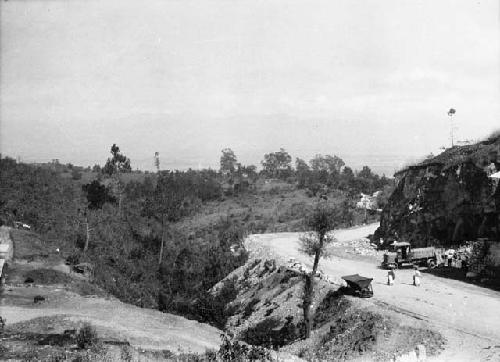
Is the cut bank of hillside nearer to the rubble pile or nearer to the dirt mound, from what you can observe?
the dirt mound

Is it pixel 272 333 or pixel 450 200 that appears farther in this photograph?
pixel 450 200

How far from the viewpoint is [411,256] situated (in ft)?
108

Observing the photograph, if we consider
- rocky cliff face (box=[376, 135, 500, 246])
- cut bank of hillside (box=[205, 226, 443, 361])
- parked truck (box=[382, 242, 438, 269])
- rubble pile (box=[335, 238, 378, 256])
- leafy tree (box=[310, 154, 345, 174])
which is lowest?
cut bank of hillside (box=[205, 226, 443, 361])

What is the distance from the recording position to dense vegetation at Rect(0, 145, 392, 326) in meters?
41.8

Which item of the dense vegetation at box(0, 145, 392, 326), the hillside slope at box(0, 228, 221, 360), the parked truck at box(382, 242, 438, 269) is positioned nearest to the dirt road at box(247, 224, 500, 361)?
the parked truck at box(382, 242, 438, 269)

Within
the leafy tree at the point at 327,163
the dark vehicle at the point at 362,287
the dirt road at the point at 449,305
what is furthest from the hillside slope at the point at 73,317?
the leafy tree at the point at 327,163

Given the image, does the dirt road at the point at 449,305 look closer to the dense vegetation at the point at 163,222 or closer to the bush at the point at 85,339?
the dense vegetation at the point at 163,222

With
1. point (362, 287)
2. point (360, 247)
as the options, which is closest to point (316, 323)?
point (362, 287)

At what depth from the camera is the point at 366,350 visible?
2114 cm

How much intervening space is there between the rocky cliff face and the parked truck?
3803 millimetres

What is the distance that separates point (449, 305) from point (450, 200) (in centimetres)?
1532

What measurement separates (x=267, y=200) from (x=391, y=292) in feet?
192

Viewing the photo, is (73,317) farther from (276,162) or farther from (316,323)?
(276,162)

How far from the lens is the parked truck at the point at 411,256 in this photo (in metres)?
32.7
